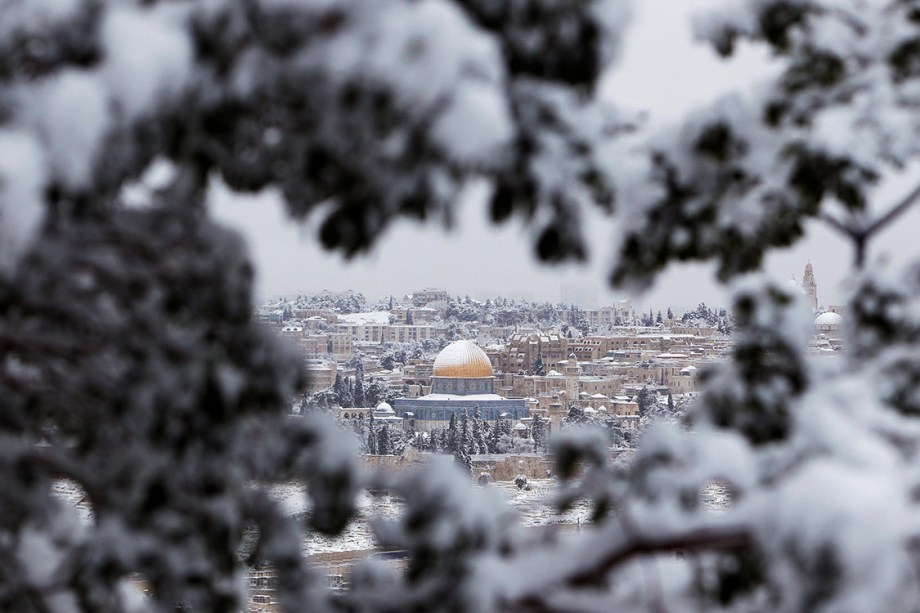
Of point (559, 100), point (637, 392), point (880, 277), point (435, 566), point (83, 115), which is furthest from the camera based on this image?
point (637, 392)

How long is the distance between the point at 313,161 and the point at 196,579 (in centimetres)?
67

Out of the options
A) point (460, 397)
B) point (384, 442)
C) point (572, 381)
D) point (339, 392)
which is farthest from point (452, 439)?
point (572, 381)

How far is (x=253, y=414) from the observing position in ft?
7.18

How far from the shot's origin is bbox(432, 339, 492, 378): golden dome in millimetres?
60562

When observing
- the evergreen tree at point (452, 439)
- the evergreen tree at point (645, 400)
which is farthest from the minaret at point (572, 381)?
the evergreen tree at point (452, 439)

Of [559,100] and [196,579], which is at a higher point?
[559,100]

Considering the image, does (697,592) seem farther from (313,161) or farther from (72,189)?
(72,189)

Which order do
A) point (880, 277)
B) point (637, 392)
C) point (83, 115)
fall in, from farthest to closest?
point (637, 392), point (880, 277), point (83, 115)

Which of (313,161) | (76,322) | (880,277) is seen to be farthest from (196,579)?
(880,277)

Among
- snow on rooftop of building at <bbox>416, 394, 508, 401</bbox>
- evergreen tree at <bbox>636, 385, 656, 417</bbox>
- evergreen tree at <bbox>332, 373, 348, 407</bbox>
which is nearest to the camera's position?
evergreen tree at <bbox>636, 385, 656, 417</bbox>

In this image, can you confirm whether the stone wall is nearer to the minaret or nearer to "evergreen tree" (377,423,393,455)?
"evergreen tree" (377,423,393,455)

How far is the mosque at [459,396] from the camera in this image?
5984 cm

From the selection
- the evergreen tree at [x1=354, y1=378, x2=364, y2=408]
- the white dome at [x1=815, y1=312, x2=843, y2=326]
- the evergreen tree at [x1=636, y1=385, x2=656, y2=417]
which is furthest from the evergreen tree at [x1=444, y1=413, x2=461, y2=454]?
the white dome at [x1=815, y1=312, x2=843, y2=326]

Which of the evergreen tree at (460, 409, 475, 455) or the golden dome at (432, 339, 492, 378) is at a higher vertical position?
the golden dome at (432, 339, 492, 378)
